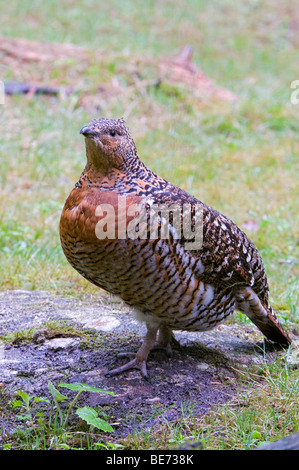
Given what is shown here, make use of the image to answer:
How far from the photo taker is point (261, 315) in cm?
406

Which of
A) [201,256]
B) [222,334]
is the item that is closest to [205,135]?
[222,334]

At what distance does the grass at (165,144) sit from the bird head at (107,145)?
1.47m

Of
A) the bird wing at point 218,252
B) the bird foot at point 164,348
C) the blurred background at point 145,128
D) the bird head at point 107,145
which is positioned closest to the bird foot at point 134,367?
the bird foot at point 164,348

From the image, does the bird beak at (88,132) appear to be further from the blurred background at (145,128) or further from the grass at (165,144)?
the blurred background at (145,128)

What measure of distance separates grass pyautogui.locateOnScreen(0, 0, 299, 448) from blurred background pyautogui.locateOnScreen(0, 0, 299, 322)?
0.8 inches

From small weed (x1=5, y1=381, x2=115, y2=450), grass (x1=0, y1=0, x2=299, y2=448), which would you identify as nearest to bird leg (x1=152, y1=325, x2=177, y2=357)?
→ grass (x1=0, y1=0, x2=299, y2=448)

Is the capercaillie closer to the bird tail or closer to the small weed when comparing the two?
the bird tail

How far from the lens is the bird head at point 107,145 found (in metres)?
3.32

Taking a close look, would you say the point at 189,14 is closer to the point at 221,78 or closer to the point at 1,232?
the point at 221,78

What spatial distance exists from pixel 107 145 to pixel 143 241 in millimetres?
580

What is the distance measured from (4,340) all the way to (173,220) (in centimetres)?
144

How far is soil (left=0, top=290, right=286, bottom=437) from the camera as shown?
11.1ft

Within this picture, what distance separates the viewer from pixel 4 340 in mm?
3949

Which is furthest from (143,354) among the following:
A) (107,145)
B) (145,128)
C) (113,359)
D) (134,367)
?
(145,128)
